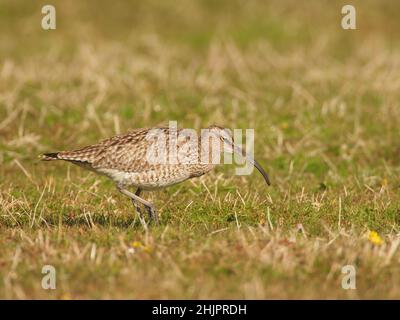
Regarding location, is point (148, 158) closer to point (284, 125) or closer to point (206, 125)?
point (206, 125)

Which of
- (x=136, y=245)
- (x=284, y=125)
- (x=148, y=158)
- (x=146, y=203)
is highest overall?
(x=284, y=125)

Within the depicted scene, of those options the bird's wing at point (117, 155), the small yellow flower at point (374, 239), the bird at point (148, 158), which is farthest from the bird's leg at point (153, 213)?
the small yellow flower at point (374, 239)

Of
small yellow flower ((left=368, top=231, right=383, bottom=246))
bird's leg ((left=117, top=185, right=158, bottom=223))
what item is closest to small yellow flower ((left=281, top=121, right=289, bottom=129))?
bird's leg ((left=117, top=185, right=158, bottom=223))

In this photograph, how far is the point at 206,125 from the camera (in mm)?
12117

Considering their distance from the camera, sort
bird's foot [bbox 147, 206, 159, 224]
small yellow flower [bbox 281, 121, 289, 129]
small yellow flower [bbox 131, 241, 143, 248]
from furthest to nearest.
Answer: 1. small yellow flower [bbox 281, 121, 289, 129]
2. bird's foot [bbox 147, 206, 159, 224]
3. small yellow flower [bbox 131, 241, 143, 248]

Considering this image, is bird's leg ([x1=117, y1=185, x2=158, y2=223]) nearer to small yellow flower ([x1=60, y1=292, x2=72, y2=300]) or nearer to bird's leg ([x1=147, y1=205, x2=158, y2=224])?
bird's leg ([x1=147, y1=205, x2=158, y2=224])

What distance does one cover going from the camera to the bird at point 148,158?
26.9 feet

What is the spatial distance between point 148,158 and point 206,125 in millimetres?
3993

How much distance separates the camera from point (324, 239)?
7234 mm

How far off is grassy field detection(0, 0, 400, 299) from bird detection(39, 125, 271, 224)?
45 cm

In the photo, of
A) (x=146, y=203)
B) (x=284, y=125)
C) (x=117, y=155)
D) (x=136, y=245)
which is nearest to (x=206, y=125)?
(x=284, y=125)

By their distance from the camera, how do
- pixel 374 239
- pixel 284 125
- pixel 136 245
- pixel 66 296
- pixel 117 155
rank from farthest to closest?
pixel 284 125 → pixel 117 155 → pixel 374 239 → pixel 136 245 → pixel 66 296

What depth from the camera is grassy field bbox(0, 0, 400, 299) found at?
6.50 metres
